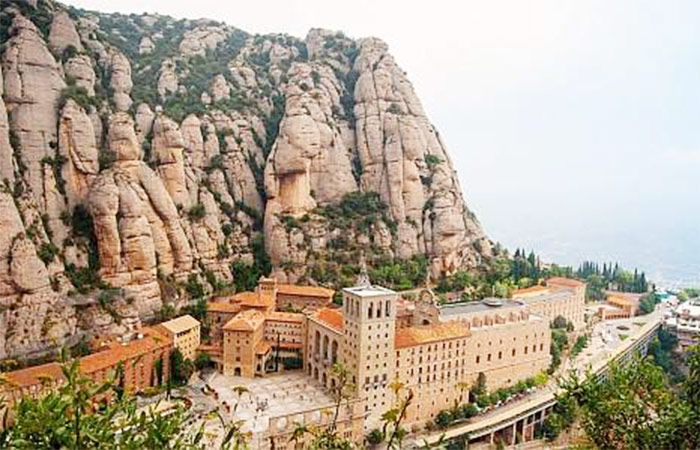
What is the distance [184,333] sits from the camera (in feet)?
150

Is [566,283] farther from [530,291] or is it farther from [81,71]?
[81,71]

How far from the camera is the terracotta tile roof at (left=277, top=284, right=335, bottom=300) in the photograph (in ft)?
181

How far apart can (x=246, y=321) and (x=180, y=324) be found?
496 centimetres

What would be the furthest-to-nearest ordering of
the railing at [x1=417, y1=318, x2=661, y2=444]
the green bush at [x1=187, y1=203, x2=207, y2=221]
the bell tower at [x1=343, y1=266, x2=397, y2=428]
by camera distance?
the green bush at [x1=187, y1=203, x2=207, y2=221] → the railing at [x1=417, y1=318, x2=661, y2=444] → the bell tower at [x1=343, y1=266, x2=397, y2=428]

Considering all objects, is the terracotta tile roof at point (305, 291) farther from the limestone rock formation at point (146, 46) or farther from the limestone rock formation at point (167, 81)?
the limestone rock formation at point (146, 46)

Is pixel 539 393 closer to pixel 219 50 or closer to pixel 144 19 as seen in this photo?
pixel 219 50

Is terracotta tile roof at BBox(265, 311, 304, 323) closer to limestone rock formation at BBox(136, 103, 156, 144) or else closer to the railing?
the railing

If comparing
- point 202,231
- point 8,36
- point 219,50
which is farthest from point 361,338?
point 219,50

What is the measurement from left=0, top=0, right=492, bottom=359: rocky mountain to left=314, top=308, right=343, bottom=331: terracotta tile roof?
13.7 metres

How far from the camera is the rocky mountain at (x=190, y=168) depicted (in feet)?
152

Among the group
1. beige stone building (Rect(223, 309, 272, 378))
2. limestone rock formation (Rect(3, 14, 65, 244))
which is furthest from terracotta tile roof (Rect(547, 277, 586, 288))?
limestone rock formation (Rect(3, 14, 65, 244))

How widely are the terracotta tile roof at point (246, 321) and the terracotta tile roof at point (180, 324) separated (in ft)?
9.54

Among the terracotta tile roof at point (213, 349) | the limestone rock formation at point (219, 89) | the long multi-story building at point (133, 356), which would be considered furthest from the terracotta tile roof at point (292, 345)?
the limestone rock formation at point (219, 89)

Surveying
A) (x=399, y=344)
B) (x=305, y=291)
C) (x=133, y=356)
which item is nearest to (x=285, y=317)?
(x=305, y=291)
